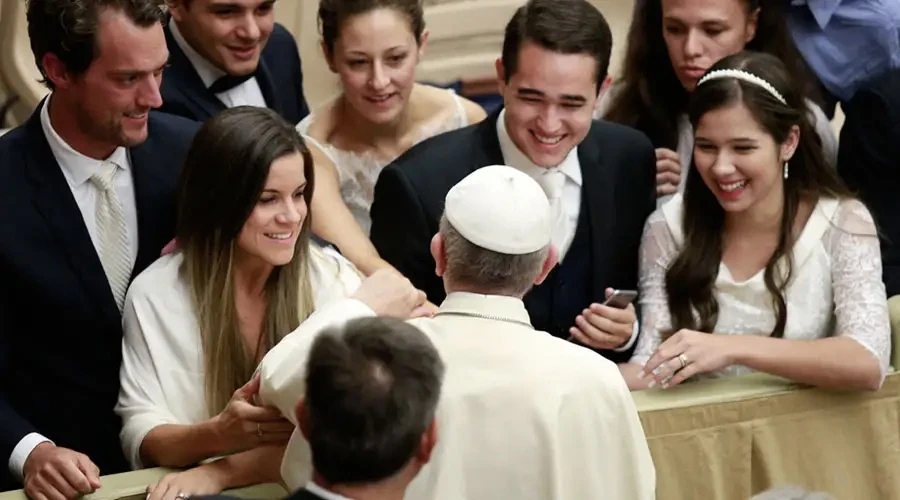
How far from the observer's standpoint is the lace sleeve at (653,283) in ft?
12.1

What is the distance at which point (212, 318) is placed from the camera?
3.23 meters

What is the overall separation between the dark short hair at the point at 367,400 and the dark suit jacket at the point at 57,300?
1.22 meters

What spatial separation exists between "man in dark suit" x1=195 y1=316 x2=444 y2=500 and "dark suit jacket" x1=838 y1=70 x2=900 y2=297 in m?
2.05

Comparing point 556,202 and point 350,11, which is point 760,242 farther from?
point 350,11

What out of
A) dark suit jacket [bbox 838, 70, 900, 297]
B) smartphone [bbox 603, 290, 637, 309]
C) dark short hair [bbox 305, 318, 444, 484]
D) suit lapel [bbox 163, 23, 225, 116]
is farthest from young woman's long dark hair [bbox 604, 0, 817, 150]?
dark short hair [bbox 305, 318, 444, 484]

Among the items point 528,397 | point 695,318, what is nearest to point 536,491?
point 528,397

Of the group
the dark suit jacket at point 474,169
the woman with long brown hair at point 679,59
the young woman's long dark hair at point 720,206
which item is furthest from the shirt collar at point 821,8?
the dark suit jacket at point 474,169

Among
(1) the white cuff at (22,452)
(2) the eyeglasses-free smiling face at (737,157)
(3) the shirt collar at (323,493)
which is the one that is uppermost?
(2) the eyeglasses-free smiling face at (737,157)

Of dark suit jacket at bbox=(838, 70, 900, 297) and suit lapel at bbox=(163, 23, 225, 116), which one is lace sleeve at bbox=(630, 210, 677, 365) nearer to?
dark suit jacket at bbox=(838, 70, 900, 297)

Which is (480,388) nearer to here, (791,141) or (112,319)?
(112,319)

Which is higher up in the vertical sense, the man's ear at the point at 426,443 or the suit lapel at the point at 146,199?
the suit lapel at the point at 146,199

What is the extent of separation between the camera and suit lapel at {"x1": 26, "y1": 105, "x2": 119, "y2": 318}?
3.28 meters

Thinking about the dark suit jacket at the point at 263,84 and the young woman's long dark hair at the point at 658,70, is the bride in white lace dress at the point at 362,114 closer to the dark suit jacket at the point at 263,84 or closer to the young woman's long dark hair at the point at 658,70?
the dark suit jacket at the point at 263,84

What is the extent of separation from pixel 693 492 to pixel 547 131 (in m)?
0.89
